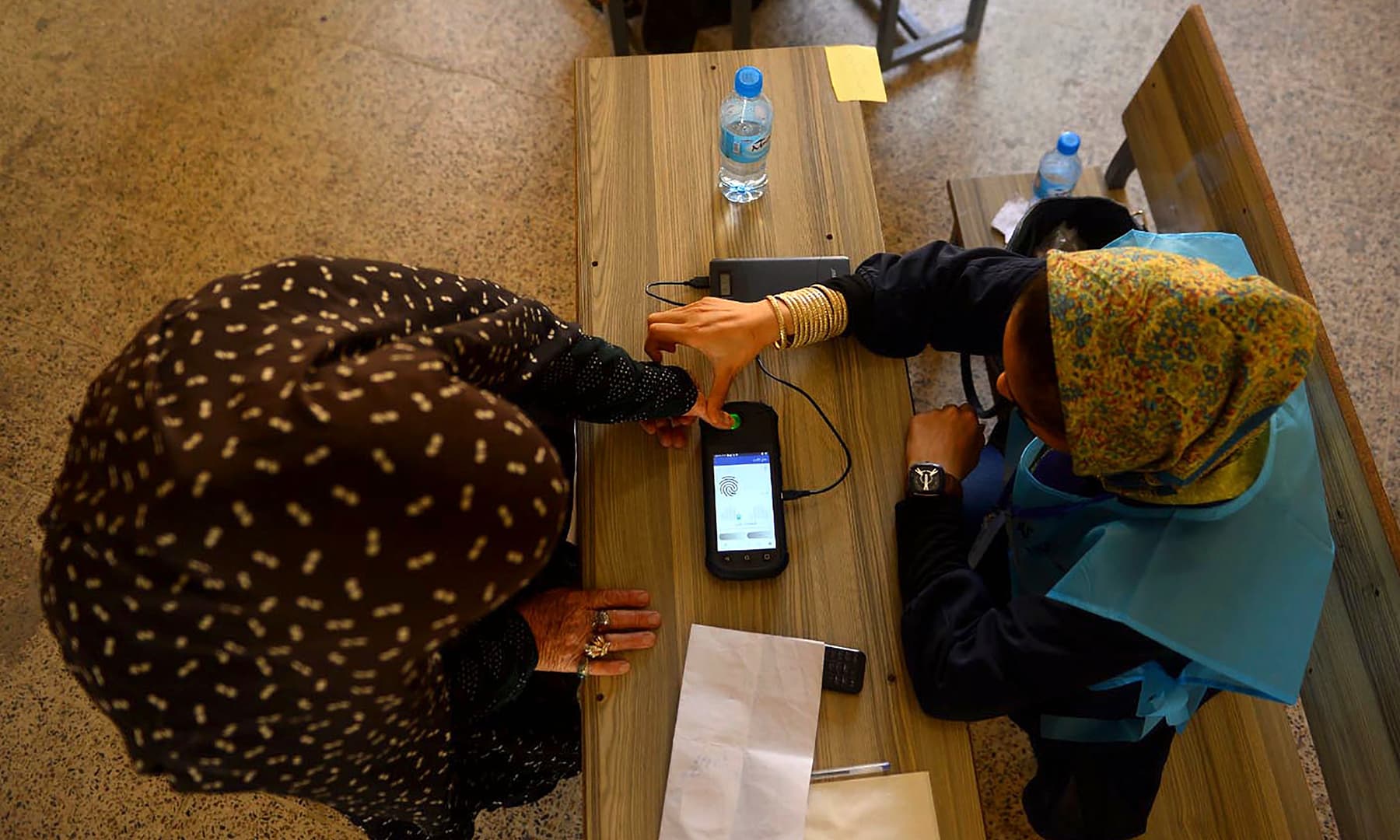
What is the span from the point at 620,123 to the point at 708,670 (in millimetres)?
762

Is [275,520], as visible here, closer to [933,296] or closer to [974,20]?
[933,296]

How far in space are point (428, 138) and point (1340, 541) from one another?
1.96 meters

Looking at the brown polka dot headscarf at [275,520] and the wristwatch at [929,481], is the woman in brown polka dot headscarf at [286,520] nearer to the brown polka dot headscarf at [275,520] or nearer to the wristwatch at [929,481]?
the brown polka dot headscarf at [275,520]

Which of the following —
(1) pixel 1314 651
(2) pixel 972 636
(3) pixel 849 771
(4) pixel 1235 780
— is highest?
(2) pixel 972 636

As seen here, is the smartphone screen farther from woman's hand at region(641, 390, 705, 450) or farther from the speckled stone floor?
the speckled stone floor

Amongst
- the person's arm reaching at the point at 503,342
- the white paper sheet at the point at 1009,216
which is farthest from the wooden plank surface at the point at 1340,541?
the person's arm reaching at the point at 503,342

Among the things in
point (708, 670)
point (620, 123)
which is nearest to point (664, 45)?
point (620, 123)

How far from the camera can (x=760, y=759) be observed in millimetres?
886

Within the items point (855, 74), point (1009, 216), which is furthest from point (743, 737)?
point (1009, 216)

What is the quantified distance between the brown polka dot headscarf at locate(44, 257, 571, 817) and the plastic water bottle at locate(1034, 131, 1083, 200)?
124cm

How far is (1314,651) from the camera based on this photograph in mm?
1118

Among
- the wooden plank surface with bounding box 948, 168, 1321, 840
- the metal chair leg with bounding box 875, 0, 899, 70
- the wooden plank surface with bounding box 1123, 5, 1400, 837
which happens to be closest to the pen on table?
the wooden plank surface with bounding box 948, 168, 1321, 840

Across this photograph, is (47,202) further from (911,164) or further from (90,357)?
(911,164)

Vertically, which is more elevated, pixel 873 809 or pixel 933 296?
pixel 933 296
